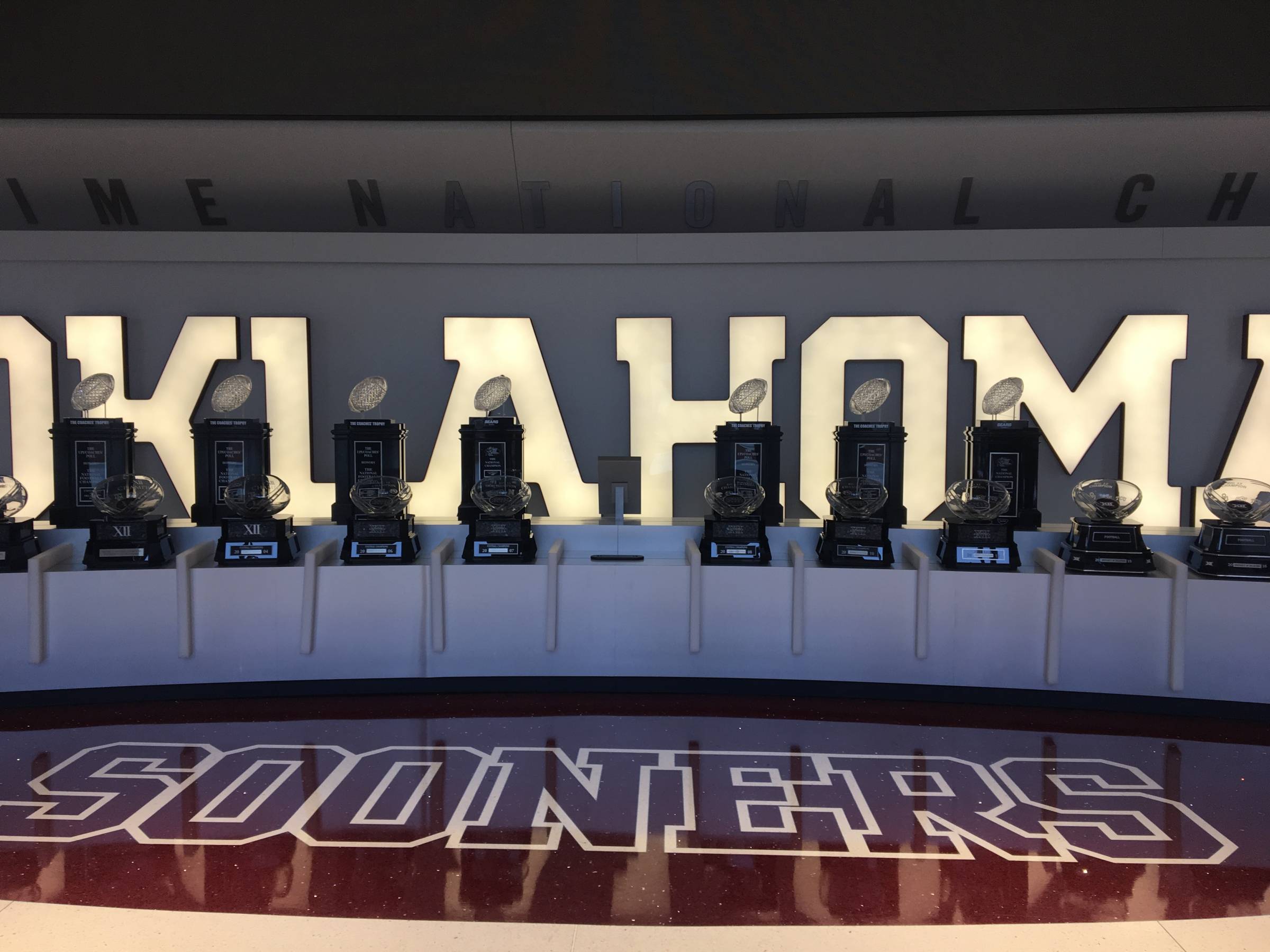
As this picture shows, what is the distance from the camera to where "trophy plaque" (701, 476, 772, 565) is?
4613 millimetres

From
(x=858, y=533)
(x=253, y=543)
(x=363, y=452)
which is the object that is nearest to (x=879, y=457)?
(x=858, y=533)

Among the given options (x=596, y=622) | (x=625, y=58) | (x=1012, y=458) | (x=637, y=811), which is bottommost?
(x=637, y=811)

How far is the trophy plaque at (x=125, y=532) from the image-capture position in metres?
4.47

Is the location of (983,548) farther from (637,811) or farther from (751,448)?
(637,811)

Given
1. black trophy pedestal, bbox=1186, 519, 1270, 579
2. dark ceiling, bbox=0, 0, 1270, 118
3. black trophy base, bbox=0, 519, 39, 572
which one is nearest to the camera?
black trophy pedestal, bbox=1186, 519, 1270, 579

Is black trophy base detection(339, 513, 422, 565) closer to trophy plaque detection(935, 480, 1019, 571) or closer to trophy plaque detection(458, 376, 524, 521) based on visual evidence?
trophy plaque detection(458, 376, 524, 521)

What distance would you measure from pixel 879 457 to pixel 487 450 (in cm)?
236

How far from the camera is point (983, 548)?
178 inches

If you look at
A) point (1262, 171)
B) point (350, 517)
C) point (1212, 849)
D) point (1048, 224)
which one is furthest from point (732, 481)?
point (1262, 171)

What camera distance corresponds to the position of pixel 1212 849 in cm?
295

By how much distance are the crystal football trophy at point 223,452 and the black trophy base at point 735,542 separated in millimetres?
2698

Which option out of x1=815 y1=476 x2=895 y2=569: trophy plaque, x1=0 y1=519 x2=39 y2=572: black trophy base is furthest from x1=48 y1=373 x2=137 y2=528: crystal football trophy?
x1=815 y1=476 x2=895 y2=569: trophy plaque

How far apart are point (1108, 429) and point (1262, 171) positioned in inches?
76.4

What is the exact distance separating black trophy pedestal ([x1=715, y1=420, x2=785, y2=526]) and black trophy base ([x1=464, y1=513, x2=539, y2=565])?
1302 millimetres
